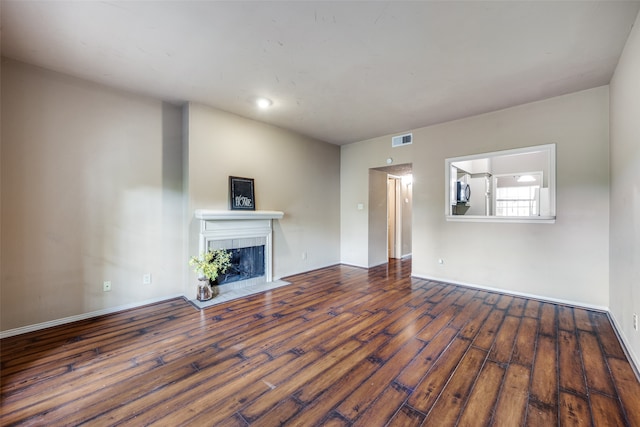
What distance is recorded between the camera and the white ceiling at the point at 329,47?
6.18 feet

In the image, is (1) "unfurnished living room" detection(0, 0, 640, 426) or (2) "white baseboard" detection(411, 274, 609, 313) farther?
(2) "white baseboard" detection(411, 274, 609, 313)

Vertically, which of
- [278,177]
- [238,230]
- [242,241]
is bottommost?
[242,241]

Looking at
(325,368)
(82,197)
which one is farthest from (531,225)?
(82,197)

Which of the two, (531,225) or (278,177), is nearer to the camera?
(531,225)

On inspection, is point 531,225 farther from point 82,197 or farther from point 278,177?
point 82,197

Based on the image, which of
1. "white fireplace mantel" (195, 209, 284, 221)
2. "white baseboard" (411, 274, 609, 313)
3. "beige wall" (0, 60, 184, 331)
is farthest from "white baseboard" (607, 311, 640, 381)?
"beige wall" (0, 60, 184, 331)

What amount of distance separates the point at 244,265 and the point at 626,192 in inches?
175

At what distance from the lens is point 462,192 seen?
4434 millimetres

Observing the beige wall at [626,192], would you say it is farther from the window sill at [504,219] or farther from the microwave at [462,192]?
the microwave at [462,192]

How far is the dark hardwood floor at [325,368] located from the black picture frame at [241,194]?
1500 mm

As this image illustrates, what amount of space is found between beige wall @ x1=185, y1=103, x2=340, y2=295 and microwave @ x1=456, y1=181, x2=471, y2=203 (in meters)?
2.43

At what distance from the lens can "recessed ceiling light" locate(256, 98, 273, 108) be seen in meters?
3.40

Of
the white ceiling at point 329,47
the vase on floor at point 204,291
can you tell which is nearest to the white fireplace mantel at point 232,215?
the vase on floor at point 204,291

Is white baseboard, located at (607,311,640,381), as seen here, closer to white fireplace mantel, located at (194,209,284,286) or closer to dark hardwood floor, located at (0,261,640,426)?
dark hardwood floor, located at (0,261,640,426)
